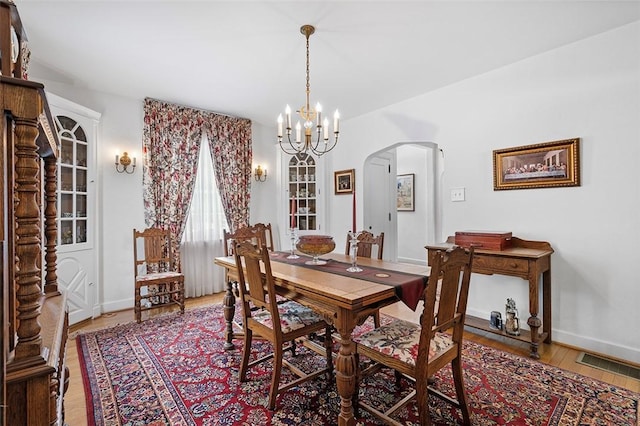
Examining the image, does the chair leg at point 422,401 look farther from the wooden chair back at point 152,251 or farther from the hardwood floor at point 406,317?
the wooden chair back at point 152,251

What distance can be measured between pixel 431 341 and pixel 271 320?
983mm

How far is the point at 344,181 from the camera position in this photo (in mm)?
4676

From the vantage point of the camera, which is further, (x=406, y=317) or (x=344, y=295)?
(x=406, y=317)

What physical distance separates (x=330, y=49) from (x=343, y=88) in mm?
858

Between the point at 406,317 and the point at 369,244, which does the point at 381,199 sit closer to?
the point at 406,317

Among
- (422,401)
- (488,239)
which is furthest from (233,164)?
(422,401)

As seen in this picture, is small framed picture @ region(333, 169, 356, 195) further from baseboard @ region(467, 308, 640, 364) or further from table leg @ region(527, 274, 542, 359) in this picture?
baseboard @ region(467, 308, 640, 364)

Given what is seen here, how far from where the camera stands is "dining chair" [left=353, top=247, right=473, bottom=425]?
1.49 m

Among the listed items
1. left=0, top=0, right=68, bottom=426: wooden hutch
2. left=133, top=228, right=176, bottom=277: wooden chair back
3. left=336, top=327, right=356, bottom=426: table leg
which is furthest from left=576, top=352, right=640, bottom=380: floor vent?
left=133, top=228, right=176, bottom=277: wooden chair back

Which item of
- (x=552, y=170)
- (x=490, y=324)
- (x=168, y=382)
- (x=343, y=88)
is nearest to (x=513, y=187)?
(x=552, y=170)

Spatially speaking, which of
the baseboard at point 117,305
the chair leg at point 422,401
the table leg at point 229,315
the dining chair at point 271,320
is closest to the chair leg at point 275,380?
the dining chair at point 271,320

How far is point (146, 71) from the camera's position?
10.1ft

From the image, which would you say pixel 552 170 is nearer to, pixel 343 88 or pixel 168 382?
pixel 343 88

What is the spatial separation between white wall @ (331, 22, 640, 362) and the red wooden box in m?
0.29
